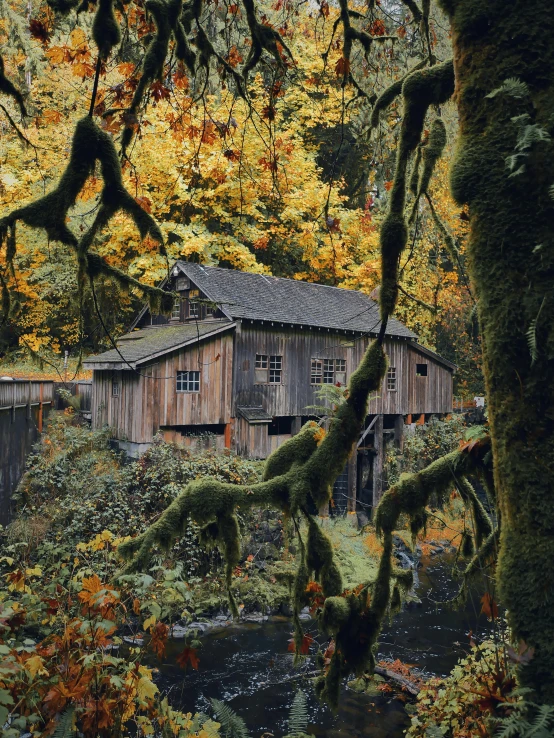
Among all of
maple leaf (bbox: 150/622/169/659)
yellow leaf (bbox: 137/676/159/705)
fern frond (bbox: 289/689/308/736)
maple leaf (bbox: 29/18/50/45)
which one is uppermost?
maple leaf (bbox: 29/18/50/45)

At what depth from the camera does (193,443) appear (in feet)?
59.7

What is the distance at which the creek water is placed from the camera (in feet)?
27.2

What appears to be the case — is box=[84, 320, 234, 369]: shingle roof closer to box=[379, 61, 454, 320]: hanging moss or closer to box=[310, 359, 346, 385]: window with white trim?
box=[310, 359, 346, 385]: window with white trim

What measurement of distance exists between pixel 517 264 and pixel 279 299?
19.1m

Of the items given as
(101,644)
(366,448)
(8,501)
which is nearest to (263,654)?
(8,501)

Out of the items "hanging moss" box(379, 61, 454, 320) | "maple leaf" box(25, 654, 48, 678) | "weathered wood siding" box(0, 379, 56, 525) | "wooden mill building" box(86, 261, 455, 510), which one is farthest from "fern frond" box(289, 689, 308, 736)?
"wooden mill building" box(86, 261, 455, 510)

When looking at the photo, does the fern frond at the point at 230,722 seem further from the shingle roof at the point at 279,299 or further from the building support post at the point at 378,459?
the building support post at the point at 378,459

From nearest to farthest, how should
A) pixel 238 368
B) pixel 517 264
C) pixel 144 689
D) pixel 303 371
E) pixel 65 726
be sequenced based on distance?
pixel 517 264 < pixel 65 726 < pixel 144 689 < pixel 238 368 < pixel 303 371

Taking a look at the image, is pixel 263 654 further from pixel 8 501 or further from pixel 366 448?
pixel 366 448

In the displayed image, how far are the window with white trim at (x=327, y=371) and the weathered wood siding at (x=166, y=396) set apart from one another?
3760mm

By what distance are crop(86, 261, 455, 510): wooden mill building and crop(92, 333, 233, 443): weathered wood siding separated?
32mm

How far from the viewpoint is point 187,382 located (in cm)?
1852

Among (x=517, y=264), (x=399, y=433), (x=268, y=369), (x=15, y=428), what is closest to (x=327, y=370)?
(x=268, y=369)

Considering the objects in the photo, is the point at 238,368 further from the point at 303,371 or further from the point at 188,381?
the point at 303,371
